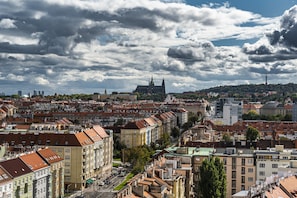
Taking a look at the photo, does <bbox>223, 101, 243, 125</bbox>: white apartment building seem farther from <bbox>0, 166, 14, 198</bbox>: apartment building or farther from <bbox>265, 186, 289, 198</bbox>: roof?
<bbox>265, 186, 289, 198</bbox>: roof

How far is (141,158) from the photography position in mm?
90000

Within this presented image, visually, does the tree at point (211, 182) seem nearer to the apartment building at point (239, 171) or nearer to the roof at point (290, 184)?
the roof at point (290, 184)

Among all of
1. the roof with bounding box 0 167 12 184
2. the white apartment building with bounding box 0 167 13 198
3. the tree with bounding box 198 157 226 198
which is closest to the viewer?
the tree with bounding box 198 157 226 198

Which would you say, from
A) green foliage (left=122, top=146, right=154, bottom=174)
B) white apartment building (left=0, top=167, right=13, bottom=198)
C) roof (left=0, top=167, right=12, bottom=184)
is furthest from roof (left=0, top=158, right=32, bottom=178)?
green foliage (left=122, top=146, right=154, bottom=174)

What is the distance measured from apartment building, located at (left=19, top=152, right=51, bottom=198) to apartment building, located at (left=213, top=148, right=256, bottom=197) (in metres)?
22.4

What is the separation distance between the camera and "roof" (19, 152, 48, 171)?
6187cm

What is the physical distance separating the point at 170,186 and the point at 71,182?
118 ft

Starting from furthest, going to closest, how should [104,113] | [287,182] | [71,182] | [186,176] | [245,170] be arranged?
[104,113] < [71,182] < [245,170] < [186,176] < [287,182]

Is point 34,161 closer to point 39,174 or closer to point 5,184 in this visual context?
point 39,174

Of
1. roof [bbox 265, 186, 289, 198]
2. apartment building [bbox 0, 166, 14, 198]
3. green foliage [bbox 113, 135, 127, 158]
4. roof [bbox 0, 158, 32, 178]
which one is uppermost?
roof [bbox 265, 186, 289, 198]

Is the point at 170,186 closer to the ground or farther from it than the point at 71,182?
farther from it

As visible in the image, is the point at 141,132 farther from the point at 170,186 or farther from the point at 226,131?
the point at 170,186

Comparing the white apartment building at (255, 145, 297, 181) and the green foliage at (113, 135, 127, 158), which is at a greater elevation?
the white apartment building at (255, 145, 297, 181)

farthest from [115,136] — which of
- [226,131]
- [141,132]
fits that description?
[226,131]
